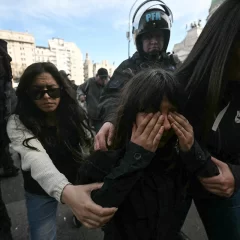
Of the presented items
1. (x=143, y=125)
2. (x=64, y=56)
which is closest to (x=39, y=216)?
(x=143, y=125)

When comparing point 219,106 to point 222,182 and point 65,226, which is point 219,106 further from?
point 65,226

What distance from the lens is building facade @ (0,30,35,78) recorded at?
64.1 m

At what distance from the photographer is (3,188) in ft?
10.4

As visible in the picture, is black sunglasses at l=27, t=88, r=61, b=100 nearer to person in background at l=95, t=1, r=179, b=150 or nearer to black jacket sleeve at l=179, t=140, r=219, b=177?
person in background at l=95, t=1, r=179, b=150

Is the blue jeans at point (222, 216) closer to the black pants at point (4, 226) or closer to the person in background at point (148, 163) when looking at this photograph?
the person in background at point (148, 163)

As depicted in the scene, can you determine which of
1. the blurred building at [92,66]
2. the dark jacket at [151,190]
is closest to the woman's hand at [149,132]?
the dark jacket at [151,190]

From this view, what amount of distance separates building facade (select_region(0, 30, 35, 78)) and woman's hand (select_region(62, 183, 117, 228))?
232ft

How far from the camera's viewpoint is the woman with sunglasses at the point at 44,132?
1334mm

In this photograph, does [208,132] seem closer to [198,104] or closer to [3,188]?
[198,104]

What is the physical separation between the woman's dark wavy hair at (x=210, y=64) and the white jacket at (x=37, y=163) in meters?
0.79

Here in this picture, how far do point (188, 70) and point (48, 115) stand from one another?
1117 mm

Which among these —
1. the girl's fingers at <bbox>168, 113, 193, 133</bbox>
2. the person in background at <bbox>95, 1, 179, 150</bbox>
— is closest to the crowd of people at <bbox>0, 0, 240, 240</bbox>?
the girl's fingers at <bbox>168, 113, 193, 133</bbox>

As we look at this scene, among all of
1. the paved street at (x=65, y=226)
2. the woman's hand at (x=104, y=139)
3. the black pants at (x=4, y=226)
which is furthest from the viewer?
the paved street at (x=65, y=226)

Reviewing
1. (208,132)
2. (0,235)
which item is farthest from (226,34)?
(0,235)
